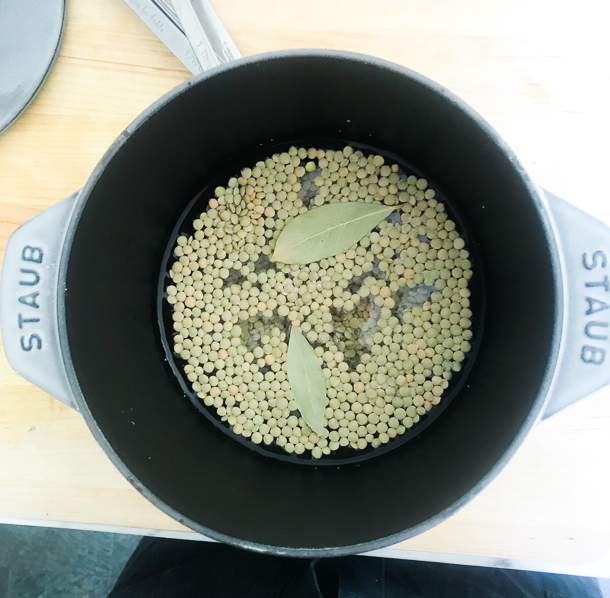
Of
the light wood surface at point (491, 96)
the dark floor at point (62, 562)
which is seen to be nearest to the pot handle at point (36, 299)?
the light wood surface at point (491, 96)

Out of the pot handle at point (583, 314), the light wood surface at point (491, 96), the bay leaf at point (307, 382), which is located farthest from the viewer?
the bay leaf at point (307, 382)

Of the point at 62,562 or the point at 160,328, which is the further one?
the point at 62,562

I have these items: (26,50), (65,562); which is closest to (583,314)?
(26,50)

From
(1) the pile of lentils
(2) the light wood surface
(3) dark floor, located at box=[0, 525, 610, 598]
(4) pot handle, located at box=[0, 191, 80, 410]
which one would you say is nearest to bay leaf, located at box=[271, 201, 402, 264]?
(1) the pile of lentils

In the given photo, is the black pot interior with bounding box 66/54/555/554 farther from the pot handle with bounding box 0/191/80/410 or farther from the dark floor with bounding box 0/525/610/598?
the dark floor with bounding box 0/525/610/598

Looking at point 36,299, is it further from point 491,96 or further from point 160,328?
point 491,96

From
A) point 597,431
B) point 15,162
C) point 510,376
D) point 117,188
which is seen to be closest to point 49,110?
point 15,162

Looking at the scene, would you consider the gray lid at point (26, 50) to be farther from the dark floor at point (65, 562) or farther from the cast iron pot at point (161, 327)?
the dark floor at point (65, 562)
